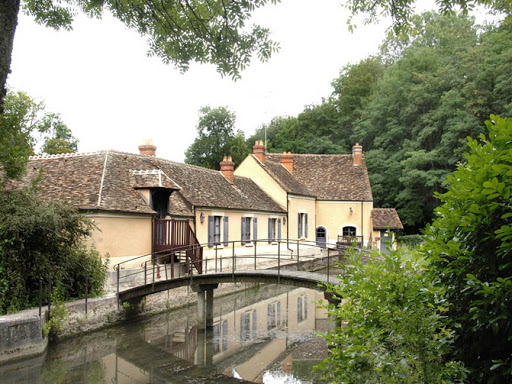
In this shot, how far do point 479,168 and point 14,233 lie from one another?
36.5ft

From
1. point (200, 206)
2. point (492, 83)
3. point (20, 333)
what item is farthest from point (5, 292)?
point (492, 83)

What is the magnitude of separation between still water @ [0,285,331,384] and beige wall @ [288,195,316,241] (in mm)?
13660

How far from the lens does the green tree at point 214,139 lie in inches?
2030

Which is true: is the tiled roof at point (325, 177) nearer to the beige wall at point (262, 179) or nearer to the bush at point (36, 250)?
the beige wall at point (262, 179)

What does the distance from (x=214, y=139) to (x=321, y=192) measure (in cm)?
2029

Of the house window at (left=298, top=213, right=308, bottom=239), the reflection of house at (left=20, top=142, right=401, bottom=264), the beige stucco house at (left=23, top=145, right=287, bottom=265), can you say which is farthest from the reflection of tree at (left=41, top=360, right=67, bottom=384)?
the house window at (left=298, top=213, right=308, bottom=239)

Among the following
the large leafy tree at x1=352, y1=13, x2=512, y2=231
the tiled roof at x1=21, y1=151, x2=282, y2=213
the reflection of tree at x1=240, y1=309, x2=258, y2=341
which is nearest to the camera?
the reflection of tree at x1=240, y1=309, x2=258, y2=341

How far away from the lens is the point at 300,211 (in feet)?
104

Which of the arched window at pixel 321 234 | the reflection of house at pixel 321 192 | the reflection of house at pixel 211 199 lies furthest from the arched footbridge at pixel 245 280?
the arched window at pixel 321 234

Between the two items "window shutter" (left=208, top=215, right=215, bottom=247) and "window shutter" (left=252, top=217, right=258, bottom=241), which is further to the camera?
"window shutter" (left=252, top=217, right=258, bottom=241)

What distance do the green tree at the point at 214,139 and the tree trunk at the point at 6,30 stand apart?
46.8 m

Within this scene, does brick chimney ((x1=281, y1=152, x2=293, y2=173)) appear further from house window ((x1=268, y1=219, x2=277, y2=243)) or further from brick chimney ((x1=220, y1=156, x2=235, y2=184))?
brick chimney ((x1=220, y1=156, x2=235, y2=184))

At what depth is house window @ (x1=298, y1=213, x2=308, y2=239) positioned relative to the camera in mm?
31453

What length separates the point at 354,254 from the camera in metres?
4.84
